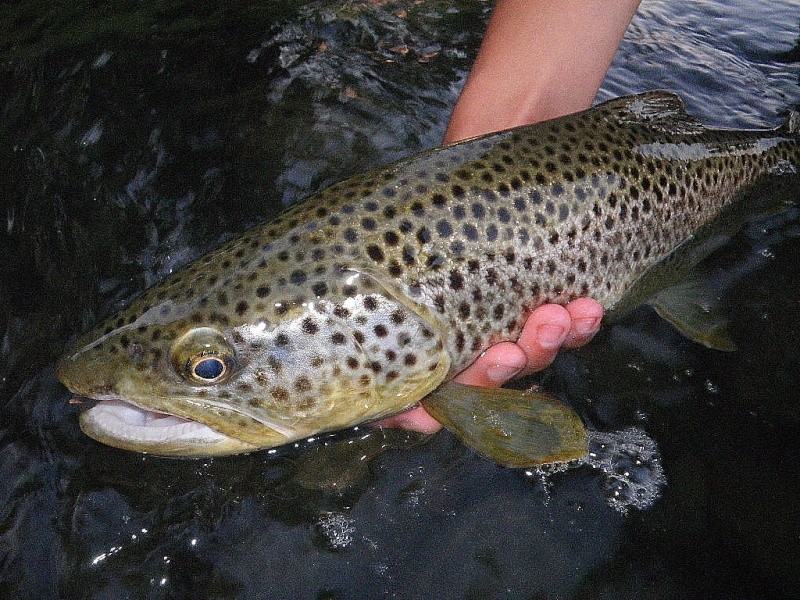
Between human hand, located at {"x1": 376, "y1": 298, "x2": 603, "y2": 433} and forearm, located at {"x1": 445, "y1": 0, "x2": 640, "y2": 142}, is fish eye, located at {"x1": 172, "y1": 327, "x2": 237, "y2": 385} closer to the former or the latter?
human hand, located at {"x1": 376, "y1": 298, "x2": 603, "y2": 433}

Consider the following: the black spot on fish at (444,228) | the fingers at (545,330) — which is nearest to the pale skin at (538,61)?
the black spot on fish at (444,228)

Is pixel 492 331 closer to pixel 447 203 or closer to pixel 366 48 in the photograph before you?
pixel 447 203

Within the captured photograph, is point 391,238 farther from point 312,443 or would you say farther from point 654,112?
point 654,112

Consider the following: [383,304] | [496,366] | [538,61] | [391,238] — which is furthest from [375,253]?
[538,61]

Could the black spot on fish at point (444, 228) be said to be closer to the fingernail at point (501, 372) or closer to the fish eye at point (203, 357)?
the fingernail at point (501, 372)

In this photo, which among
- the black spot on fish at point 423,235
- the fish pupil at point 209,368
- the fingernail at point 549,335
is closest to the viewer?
the fish pupil at point 209,368

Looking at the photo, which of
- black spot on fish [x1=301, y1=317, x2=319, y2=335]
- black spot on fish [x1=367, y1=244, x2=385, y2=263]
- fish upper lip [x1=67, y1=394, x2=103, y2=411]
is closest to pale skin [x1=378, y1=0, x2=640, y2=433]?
black spot on fish [x1=367, y1=244, x2=385, y2=263]
